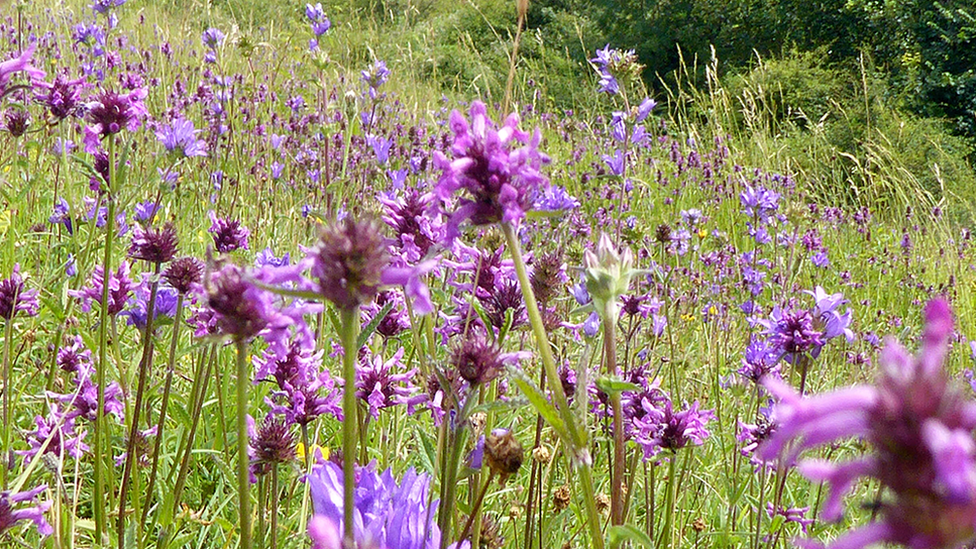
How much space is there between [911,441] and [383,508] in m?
0.48

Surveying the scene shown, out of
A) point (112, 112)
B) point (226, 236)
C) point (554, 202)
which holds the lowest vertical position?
point (226, 236)

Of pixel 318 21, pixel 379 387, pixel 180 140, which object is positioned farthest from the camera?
pixel 318 21

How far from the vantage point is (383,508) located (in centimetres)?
66

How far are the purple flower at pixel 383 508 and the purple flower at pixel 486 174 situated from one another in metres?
0.23

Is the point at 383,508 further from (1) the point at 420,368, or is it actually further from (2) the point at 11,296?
(2) the point at 11,296

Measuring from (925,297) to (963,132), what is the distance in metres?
8.23

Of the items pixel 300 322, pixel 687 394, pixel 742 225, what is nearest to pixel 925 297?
pixel 742 225

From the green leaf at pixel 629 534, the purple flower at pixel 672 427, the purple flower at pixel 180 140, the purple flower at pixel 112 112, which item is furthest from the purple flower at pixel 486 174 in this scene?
the purple flower at pixel 180 140

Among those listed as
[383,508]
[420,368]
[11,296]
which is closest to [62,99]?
[11,296]

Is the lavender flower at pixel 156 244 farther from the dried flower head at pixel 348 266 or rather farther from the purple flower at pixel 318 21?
the purple flower at pixel 318 21

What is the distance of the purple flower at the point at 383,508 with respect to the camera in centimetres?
62

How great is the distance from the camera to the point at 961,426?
246mm

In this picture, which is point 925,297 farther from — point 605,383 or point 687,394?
point 605,383

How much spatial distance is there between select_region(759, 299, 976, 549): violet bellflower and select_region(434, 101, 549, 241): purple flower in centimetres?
50
